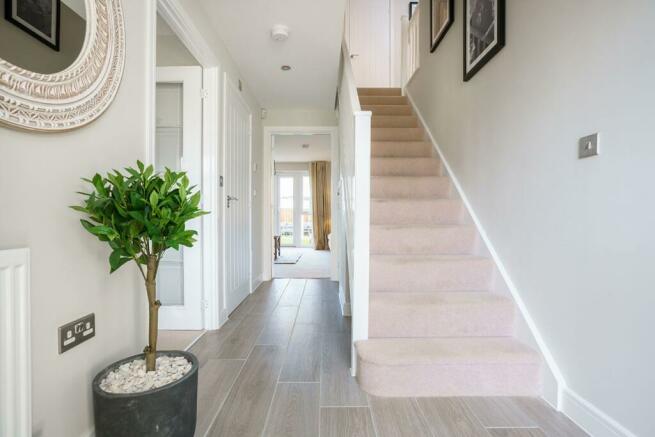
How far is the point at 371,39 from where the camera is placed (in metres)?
5.54

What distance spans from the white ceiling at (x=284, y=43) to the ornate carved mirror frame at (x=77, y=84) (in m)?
1.19

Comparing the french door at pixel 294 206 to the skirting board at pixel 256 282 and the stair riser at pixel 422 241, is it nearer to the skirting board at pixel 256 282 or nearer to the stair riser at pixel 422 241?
the skirting board at pixel 256 282

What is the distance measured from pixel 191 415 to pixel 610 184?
175 centimetres

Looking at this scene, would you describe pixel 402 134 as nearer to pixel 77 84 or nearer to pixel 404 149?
pixel 404 149

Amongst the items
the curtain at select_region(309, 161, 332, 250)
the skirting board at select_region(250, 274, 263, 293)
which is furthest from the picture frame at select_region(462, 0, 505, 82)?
the curtain at select_region(309, 161, 332, 250)

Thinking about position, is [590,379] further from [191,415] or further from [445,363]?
[191,415]

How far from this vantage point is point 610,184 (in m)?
1.22

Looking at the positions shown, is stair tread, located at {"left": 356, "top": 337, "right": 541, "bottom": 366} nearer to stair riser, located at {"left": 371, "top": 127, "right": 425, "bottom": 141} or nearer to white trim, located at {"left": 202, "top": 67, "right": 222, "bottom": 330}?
white trim, located at {"left": 202, "top": 67, "right": 222, "bottom": 330}

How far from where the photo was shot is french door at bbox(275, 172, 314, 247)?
9148 millimetres

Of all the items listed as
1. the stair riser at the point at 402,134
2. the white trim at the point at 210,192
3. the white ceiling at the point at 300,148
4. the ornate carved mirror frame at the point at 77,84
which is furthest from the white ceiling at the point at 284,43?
the white ceiling at the point at 300,148

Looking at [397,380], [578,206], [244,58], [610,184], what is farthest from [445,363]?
[244,58]

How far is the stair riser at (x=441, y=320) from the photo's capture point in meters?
1.80

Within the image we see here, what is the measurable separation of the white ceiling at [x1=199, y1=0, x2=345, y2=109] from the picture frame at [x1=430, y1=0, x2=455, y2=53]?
3.32 feet

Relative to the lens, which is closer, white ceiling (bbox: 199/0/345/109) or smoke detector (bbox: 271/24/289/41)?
white ceiling (bbox: 199/0/345/109)
